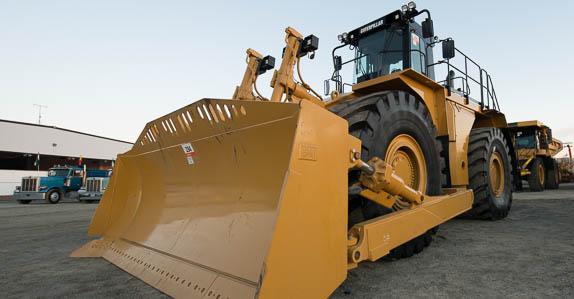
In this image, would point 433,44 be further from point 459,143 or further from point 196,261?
point 196,261

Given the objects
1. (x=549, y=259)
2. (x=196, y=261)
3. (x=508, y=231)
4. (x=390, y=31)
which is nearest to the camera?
(x=196, y=261)

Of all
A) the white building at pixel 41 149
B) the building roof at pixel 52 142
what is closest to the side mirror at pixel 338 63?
the white building at pixel 41 149

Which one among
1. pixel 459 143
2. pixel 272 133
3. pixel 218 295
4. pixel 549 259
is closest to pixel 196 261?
pixel 218 295

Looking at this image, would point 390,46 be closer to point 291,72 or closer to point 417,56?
point 417,56

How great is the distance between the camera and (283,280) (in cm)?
144

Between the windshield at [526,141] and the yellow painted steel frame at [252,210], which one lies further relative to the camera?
the windshield at [526,141]

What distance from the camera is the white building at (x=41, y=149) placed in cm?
2462

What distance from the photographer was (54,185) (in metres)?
15.3

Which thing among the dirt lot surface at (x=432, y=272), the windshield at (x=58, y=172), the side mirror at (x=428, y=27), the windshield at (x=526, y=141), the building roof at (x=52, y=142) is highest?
the building roof at (x=52, y=142)

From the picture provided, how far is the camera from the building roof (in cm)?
2522

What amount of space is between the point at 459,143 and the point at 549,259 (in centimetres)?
192

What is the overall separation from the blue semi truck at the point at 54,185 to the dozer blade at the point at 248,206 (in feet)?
52.8

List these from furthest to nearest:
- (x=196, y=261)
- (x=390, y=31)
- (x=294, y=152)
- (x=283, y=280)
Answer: (x=390, y=31) → (x=196, y=261) → (x=294, y=152) → (x=283, y=280)

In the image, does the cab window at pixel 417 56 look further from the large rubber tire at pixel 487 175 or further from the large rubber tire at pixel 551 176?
the large rubber tire at pixel 551 176
